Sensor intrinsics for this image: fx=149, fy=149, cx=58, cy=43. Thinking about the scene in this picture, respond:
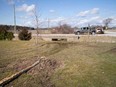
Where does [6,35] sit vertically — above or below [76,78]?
above

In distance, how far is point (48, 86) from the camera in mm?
5805

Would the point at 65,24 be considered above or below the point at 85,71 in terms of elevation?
above

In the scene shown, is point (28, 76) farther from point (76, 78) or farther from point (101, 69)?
point (101, 69)

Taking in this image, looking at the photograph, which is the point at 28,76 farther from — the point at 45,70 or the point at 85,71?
the point at 85,71

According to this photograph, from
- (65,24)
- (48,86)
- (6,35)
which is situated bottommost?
(48,86)

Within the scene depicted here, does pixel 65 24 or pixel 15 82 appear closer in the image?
pixel 15 82

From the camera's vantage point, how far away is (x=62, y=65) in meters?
8.62

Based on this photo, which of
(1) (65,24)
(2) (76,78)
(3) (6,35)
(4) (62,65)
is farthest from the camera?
(1) (65,24)

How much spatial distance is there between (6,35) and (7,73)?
20350mm

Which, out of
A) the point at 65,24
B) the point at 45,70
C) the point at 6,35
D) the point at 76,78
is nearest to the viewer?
the point at 76,78

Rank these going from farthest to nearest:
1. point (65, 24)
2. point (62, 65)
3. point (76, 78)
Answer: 1. point (65, 24)
2. point (62, 65)
3. point (76, 78)

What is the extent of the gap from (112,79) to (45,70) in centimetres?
326

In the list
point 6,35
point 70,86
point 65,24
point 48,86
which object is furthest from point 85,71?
point 65,24

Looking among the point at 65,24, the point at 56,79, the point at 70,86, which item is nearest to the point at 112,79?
the point at 70,86
